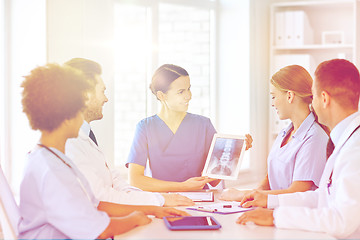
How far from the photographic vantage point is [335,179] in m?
1.58

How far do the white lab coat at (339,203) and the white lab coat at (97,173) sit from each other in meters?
0.58

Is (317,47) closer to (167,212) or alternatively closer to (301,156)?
(301,156)

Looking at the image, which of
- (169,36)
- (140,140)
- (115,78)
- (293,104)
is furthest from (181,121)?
(169,36)

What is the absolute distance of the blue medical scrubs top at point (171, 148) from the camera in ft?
8.54

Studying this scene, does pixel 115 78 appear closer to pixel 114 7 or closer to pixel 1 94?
pixel 114 7

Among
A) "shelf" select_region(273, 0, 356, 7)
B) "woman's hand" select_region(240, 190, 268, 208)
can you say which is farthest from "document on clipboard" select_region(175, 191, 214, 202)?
"shelf" select_region(273, 0, 356, 7)

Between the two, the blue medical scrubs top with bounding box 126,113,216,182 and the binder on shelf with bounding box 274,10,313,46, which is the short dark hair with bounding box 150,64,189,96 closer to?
the blue medical scrubs top with bounding box 126,113,216,182

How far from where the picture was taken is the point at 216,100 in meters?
4.82

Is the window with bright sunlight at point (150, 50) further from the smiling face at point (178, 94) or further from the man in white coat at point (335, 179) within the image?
the man in white coat at point (335, 179)

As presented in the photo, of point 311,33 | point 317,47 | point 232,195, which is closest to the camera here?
point 232,195

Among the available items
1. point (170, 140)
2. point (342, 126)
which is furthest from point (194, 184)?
point (342, 126)

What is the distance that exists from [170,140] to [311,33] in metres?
2.67

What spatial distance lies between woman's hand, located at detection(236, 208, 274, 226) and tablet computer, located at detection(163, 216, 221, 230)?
0.34 ft

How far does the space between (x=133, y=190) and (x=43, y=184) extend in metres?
0.78
